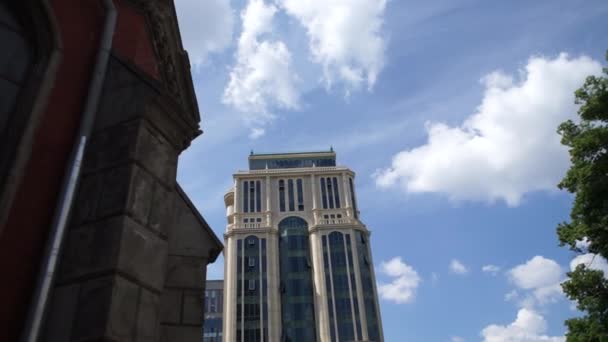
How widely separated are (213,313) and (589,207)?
6068 cm

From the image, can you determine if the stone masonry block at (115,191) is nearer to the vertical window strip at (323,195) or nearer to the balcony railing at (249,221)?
the balcony railing at (249,221)

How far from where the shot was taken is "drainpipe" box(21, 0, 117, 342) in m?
3.34

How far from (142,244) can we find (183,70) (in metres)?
4.83

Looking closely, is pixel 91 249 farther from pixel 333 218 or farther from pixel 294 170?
pixel 294 170

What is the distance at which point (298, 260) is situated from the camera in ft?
179

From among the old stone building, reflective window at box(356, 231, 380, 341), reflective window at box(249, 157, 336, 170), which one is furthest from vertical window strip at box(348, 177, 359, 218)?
the old stone building

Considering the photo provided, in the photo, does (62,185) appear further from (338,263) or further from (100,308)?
(338,263)

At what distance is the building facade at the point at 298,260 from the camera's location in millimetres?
49906

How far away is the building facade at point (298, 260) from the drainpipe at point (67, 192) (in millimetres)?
47631

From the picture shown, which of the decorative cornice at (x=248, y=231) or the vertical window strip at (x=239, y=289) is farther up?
the decorative cornice at (x=248, y=231)

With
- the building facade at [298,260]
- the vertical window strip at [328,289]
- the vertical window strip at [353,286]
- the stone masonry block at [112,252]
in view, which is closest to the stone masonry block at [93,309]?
the stone masonry block at [112,252]

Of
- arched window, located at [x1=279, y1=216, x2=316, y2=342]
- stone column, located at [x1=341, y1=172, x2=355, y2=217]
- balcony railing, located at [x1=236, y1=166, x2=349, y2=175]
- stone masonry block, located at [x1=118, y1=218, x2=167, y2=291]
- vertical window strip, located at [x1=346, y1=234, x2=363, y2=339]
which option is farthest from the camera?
balcony railing, located at [x1=236, y1=166, x2=349, y2=175]

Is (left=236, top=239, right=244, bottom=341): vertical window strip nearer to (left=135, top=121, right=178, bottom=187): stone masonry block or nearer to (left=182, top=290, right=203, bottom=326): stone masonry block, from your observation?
(left=182, top=290, right=203, bottom=326): stone masonry block

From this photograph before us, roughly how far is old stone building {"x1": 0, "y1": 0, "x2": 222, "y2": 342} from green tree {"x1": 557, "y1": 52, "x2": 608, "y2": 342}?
34.7 ft
